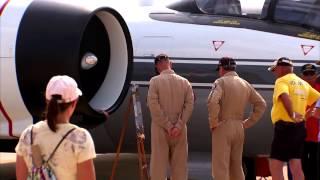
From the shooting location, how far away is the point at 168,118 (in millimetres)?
7059

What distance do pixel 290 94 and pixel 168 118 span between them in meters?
1.25

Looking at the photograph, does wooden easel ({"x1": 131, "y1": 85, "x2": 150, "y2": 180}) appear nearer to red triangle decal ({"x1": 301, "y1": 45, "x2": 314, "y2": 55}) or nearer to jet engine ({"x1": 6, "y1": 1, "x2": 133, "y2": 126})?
jet engine ({"x1": 6, "y1": 1, "x2": 133, "y2": 126})

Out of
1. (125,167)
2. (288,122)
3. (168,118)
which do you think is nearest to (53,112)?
(168,118)

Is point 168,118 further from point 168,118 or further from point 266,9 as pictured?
point 266,9

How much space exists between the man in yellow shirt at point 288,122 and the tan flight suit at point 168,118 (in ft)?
2.95

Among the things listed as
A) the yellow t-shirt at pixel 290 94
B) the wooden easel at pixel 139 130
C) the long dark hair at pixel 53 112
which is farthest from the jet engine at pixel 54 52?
the long dark hair at pixel 53 112

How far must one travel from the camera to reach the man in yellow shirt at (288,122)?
6.82 m

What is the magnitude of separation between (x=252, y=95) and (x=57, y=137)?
12.2 ft

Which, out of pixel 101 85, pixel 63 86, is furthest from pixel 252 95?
pixel 63 86

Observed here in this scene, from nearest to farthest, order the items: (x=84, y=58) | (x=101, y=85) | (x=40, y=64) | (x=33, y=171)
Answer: (x=33, y=171)
(x=40, y=64)
(x=84, y=58)
(x=101, y=85)

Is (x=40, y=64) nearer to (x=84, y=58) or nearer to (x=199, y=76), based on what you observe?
(x=84, y=58)

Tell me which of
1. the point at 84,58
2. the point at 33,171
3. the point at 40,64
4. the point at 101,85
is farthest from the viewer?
the point at 101,85

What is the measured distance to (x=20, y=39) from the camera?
5.78m

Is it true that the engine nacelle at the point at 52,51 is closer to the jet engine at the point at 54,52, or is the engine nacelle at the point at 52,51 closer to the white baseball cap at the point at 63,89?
the jet engine at the point at 54,52
